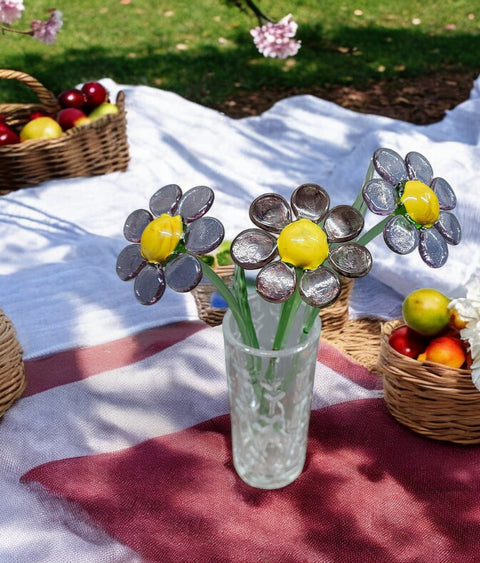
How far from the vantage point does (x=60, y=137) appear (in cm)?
247

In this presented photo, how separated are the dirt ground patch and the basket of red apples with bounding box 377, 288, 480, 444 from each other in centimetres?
259

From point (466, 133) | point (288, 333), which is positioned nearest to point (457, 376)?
point (288, 333)

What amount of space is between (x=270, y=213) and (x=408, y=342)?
56cm

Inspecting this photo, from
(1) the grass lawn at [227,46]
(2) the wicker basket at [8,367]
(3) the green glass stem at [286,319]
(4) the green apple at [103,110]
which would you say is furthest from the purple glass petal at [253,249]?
(1) the grass lawn at [227,46]

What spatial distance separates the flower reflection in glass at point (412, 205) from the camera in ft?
3.18

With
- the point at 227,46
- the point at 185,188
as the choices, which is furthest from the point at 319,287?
the point at 227,46

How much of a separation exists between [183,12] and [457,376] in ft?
14.2

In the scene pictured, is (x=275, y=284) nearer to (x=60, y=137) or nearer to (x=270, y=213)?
(x=270, y=213)

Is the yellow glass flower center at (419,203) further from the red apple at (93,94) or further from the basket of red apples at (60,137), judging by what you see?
the red apple at (93,94)

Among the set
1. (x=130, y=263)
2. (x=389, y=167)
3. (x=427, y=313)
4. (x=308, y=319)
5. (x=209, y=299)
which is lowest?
(x=209, y=299)

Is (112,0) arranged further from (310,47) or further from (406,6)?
(406,6)

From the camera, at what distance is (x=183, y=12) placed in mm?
5023

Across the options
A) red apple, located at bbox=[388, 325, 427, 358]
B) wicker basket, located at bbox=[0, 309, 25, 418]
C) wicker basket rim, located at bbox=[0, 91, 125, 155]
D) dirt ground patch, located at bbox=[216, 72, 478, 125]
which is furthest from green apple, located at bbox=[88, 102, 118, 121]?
red apple, located at bbox=[388, 325, 427, 358]

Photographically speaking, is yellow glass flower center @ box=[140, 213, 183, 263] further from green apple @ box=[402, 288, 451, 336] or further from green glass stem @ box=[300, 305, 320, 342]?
green apple @ box=[402, 288, 451, 336]
